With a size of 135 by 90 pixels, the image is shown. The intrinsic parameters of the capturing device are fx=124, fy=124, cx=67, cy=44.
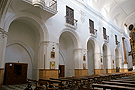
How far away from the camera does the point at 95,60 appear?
17.9m

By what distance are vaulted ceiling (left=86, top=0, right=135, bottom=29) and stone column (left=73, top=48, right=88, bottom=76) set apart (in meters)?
8.18

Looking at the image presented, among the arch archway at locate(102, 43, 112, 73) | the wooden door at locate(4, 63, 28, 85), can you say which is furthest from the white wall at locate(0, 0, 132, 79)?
the arch archway at locate(102, 43, 112, 73)

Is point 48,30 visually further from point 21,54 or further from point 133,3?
point 133,3

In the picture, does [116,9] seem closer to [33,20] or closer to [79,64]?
[79,64]

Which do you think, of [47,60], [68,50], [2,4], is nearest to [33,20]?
[2,4]

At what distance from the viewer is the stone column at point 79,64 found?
552 inches

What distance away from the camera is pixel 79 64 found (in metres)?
14.1

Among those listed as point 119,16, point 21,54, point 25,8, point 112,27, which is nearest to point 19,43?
point 21,54

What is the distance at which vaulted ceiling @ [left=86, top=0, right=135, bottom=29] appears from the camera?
19152mm

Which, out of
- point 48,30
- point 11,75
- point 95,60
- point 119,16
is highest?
point 119,16

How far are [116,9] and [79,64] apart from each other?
1539 cm

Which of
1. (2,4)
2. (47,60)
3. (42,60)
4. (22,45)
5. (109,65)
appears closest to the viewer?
(2,4)

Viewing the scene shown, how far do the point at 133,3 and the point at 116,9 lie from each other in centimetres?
386

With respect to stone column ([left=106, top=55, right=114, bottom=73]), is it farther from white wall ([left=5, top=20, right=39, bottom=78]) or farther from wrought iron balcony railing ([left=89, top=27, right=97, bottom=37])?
white wall ([left=5, top=20, right=39, bottom=78])
